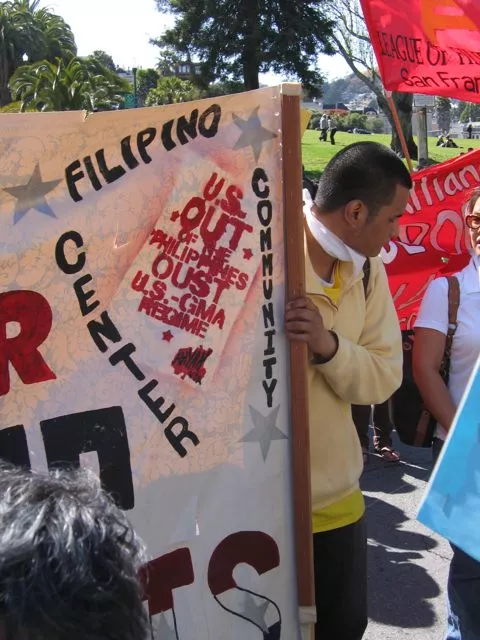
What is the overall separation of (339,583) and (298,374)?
60 centimetres

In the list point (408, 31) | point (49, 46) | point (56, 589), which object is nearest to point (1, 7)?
point (49, 46)

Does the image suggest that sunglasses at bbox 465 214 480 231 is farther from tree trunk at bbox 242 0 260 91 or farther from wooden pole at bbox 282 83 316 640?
tree trunk at bbox 242 0 260 91

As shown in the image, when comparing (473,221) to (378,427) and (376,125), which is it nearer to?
(378,427)

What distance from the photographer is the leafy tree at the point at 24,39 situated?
4344cm

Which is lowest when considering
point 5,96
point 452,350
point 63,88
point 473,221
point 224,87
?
point 452,350

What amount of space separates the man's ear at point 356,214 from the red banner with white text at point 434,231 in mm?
1667

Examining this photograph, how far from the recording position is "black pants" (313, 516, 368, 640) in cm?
208

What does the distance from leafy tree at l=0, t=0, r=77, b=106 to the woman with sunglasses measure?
43142 mm

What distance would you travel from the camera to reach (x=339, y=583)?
2.10 metres

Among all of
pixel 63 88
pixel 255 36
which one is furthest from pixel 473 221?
pixel 255 36

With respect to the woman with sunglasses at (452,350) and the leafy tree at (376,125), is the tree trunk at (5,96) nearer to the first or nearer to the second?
the leafy tree at (376,125)

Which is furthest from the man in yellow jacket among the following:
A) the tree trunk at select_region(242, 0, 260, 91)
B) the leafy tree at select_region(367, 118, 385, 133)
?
the leafy tree at select_region(367, 118, 385, 133)

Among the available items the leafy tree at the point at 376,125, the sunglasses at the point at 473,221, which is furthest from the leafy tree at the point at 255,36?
the leafy tree at the point at 376,125

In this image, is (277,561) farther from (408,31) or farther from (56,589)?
(408,31)
